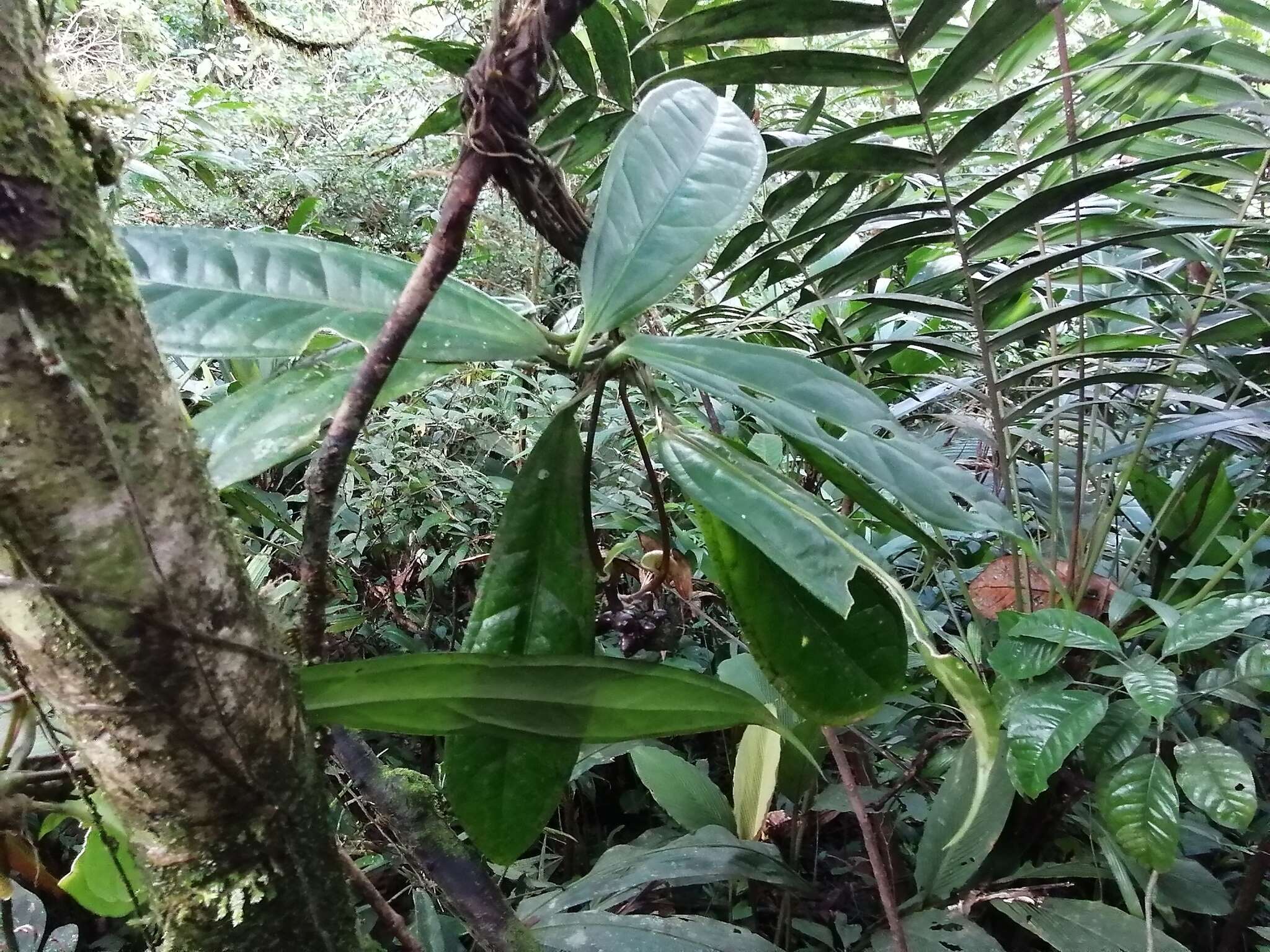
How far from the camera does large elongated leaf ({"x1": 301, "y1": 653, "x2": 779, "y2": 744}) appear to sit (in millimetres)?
340

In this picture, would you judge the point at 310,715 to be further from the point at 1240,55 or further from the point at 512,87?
the point at 1240,55

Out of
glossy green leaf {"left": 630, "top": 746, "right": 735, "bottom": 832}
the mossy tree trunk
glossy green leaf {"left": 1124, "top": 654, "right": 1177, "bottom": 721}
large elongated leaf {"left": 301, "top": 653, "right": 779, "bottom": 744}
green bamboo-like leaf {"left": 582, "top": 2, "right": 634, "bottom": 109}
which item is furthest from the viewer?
glossy green leaf {"left": 630, "top": 746, "right": 735, "bottom": 832}

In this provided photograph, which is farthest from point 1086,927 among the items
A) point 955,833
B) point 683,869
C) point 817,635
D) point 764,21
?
point 764,21

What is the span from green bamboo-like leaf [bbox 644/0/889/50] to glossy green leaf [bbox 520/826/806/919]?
782mm

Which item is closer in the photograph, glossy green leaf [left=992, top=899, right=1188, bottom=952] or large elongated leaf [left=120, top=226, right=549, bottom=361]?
large elongated leaf [left=120, top=226, right=549, bottom=361]

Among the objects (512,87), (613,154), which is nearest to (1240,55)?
(613,154)

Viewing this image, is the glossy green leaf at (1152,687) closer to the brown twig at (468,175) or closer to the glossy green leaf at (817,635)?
the glossy green leaf at (817,635)

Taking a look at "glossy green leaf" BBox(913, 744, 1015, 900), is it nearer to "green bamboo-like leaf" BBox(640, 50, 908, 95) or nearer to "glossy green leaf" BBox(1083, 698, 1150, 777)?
"glossy green leaf" BBox(1083, 698, 1150, 777)

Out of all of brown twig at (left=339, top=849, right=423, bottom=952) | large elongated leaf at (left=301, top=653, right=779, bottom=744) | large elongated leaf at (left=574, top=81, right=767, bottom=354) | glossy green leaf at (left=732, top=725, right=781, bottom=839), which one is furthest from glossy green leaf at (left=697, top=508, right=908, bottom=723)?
glossy green leaf at (left=732, top=725, right=781, bottom=839)

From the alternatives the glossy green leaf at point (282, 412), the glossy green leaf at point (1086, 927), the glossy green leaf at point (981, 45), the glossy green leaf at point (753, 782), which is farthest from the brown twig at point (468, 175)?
the glossy green leaf at point (1086, 927)

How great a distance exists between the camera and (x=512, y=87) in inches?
10.8

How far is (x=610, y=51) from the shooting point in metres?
0.72

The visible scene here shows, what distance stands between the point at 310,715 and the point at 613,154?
34 centimetres

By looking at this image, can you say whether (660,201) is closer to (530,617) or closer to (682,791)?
(530,617)
